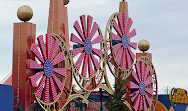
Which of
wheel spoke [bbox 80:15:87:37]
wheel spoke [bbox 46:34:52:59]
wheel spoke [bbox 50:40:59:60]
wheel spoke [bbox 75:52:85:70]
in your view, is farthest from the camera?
wheel spoke [bbox 80:15:87:37]

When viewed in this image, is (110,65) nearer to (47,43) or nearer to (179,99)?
(47,43)

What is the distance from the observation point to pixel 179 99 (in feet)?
166

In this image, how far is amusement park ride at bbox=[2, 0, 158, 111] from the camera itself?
28.2m

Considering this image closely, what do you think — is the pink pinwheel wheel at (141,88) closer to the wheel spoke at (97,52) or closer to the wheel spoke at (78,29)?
the wheel spoke at (97,52)

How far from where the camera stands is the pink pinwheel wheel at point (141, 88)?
40188 mm

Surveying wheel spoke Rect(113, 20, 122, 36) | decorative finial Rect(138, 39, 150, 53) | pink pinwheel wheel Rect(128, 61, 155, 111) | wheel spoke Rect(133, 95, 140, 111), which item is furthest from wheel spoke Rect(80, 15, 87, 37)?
decorative finial Rect(138, 39, 150, 53)

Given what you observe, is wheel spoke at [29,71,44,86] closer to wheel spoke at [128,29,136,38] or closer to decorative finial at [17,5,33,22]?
decorative finial at [17,5,33,22]

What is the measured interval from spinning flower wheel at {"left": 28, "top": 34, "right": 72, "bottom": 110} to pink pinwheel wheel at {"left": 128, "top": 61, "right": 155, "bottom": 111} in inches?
392

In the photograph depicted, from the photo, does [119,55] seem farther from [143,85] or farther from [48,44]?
[48,44]

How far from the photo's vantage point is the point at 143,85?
4175cm

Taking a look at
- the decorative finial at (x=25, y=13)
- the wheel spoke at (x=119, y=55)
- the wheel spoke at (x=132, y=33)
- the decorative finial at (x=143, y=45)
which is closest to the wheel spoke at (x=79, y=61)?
the wheel spoke at (x=119, y=55)

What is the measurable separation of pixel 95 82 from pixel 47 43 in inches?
275

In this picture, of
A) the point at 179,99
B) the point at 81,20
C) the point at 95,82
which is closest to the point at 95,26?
the point at 81,20

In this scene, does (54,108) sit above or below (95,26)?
below
